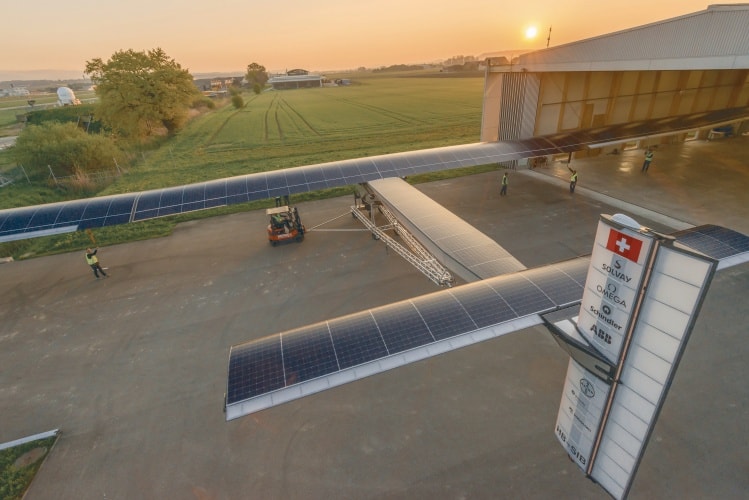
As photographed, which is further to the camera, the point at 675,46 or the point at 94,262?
the point at 94,262

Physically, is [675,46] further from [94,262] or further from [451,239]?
[94,262]

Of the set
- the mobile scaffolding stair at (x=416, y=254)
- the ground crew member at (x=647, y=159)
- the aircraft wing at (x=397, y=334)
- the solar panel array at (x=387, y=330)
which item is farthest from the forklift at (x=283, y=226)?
the ground crew member at (x=647, y=159)

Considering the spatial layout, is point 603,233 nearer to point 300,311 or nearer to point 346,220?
point 300,311

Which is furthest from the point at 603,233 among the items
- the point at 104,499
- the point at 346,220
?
the point at 346,220

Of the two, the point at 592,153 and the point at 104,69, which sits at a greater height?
the point at 104,69

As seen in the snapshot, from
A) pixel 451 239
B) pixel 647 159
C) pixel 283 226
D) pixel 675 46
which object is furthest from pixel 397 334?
pixel 647 159
